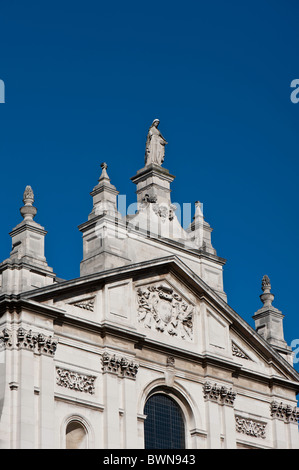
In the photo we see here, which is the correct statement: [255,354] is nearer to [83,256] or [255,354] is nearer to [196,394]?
[196,394]

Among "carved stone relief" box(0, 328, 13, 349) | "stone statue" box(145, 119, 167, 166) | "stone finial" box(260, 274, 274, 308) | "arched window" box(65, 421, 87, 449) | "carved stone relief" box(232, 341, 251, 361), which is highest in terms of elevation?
"stone statue" box(145, 119, 167, 166)

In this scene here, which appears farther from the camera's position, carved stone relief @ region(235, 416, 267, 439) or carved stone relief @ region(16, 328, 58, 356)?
carved stone relief @ region(235, 416, 267, 439)

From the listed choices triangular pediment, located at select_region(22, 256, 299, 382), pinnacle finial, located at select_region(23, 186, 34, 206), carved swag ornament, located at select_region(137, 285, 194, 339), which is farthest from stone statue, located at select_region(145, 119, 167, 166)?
pinnacle finial, located at select_region(23, 186, 34, 206)

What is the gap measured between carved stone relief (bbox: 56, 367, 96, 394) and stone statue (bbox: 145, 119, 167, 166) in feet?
34.4

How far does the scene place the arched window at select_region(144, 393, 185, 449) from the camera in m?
44.9

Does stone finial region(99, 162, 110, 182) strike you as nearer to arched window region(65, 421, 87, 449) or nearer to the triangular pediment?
the triangular pediment

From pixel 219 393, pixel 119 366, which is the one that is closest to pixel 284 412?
pixel 219 393

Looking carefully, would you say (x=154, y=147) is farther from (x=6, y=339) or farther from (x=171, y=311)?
(x=6, y=339)

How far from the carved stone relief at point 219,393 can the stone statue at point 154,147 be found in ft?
30.1

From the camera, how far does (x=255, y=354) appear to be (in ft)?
163

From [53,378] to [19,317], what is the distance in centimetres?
231

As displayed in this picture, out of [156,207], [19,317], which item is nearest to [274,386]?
A: [156,207]

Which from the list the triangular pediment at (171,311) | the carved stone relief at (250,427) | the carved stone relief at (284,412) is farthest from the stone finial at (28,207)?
the carved stone relief at (284,412)
